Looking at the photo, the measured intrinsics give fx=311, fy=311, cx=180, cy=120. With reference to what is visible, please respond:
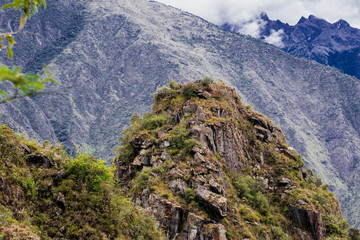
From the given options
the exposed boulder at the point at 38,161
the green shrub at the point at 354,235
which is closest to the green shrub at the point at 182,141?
the exposed boulder at the point at 38,161

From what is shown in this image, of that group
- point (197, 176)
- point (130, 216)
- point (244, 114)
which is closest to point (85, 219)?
point (130, 216)

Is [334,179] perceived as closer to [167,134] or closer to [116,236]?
[167,134]

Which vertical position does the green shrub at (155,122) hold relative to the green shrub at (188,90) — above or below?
below

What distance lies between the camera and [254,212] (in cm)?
3014

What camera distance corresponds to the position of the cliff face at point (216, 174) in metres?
26.2

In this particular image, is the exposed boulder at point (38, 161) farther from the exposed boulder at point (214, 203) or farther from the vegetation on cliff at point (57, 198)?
the exposed boulder at point (214, 203)

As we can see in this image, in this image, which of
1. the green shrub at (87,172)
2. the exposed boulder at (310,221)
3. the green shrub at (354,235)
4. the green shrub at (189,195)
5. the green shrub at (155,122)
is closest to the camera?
the green shrub at (87,172)

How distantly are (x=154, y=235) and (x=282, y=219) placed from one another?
57.6 ft

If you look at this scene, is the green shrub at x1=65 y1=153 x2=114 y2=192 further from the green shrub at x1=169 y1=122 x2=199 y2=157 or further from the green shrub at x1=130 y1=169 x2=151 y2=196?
the green shrub at x1=169 y1=122 x2=199 y2=157

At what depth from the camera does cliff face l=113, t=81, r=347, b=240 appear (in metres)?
26.2

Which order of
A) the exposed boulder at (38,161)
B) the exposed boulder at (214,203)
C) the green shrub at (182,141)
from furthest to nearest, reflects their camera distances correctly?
the green shrub at (182,141), the exposed boulder at (214,203), the exposed boulder at (38,161)

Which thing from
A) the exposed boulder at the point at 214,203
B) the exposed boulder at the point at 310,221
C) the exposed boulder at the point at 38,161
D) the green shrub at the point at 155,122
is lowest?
the exposed boulder at the point at 38,161

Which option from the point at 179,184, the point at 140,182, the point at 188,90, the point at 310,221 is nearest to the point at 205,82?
the point at 188,90

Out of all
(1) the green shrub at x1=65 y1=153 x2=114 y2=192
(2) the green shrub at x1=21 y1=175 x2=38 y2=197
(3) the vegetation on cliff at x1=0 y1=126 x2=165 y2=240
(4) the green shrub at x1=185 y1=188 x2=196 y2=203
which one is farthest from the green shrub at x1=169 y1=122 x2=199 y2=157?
(2) the green shrub at x1=21 y1=175 x2=38 y2=197
